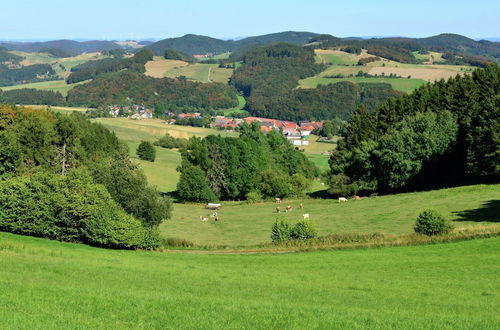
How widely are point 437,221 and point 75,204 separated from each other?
25.4m

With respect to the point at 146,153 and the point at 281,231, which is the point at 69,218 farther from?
the point at 146,153

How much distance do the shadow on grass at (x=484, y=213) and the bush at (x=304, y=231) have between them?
13511 mm

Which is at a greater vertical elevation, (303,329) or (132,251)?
(303,329)

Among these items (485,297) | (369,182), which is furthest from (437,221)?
(369,182)

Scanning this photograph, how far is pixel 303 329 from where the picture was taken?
16219mm

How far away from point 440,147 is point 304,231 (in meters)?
33.2

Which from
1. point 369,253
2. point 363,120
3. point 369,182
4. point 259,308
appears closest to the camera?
point 259,308

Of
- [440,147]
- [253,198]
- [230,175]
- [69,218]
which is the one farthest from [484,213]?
[230,175]

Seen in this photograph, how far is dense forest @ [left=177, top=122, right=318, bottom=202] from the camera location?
8062 centimetres

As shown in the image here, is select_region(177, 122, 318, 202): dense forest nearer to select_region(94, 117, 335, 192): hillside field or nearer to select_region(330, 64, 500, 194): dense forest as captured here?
select_region(330, 64, 500, 194): dense forest

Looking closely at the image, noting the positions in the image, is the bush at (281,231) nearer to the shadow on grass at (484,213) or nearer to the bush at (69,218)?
the bush at (69,218)

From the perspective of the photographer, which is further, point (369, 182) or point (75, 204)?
point (369, 182)

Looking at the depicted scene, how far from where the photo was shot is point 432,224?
3819cm

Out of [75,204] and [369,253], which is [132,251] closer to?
[75,204]
